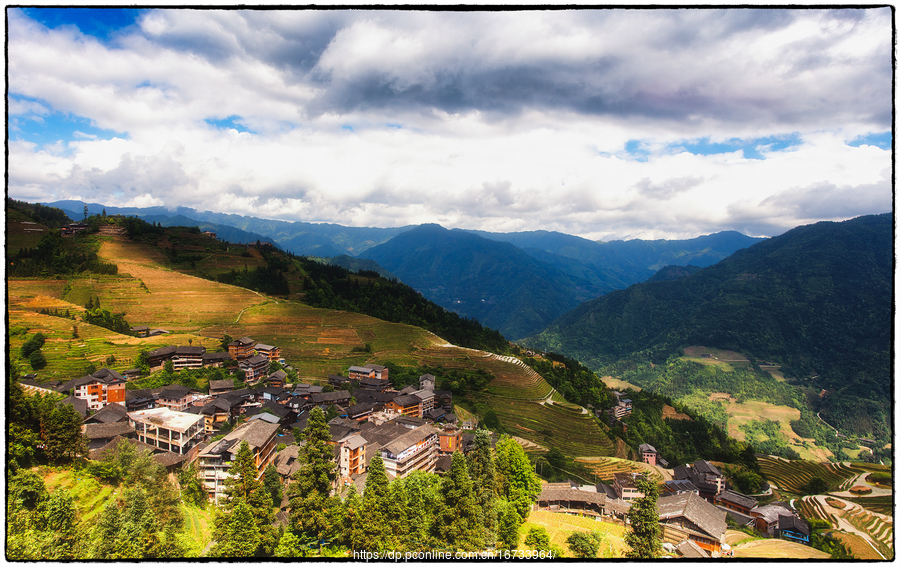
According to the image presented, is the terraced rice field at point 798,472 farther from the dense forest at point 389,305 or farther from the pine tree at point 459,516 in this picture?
the pine tree at point 459,516

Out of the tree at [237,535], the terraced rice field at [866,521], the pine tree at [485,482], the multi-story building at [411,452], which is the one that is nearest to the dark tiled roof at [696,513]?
the pine tree at [485,482]

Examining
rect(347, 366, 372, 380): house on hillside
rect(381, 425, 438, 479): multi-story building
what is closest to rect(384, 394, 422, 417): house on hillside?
rect(347, 366, 372, 380): house on hillside

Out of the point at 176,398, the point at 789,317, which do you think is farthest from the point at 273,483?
the point at 789,317

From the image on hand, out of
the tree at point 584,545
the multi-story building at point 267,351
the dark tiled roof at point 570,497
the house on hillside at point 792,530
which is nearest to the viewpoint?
the tree at point 584,545

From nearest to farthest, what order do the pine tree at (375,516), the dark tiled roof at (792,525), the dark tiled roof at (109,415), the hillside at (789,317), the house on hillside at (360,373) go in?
the pine tree at (375,516), the dark tiled roof at (109,415), the dark tiled roof at (792,525), the house on hillside at (360,373), the hillside at (789,317)

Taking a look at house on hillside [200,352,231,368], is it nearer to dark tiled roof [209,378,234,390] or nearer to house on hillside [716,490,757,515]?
dark tiled roof [209,378,234,390]

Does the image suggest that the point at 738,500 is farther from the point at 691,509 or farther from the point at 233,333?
the point at 233,333
